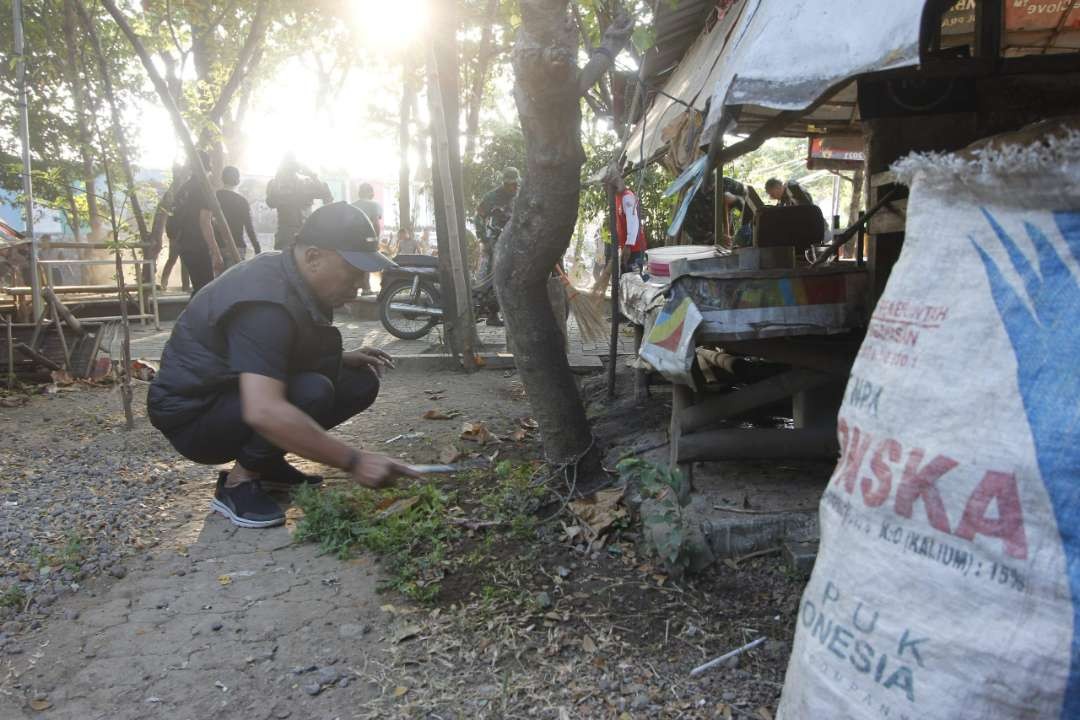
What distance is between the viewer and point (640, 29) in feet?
13.0

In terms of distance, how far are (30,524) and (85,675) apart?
140cm

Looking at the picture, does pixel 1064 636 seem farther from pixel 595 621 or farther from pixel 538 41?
pixel 538 41

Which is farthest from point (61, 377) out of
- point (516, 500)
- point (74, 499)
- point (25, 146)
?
point (516, 500)

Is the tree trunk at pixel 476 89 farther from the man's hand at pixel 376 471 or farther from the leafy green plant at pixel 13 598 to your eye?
the leafy green plant at pixel 13 598

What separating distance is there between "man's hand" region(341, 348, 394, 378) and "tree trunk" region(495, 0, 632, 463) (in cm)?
71

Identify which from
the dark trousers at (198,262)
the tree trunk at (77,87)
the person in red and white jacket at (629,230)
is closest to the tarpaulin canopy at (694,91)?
the person in red and white jacket at (629,230)

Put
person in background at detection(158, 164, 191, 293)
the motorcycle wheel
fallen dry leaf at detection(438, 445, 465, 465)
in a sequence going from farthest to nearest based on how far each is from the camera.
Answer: the motorcycle wheel
person in background at detection(158, 164, 191, 293)
fallen dry leaf at detection(438, 445, 465, 465)

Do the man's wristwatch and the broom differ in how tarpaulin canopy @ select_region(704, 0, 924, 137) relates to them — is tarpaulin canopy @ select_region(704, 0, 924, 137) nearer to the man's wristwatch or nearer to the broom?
the man's wristwatch

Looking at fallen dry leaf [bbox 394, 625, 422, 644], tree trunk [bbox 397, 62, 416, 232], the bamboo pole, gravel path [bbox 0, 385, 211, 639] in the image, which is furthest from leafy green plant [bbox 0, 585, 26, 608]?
tree trunk [bbox 397, 62, 416, 232]

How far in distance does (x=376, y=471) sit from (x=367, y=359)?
4.48ft

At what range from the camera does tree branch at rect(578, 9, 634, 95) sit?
3494 millimetres

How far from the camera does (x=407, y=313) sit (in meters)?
8.78

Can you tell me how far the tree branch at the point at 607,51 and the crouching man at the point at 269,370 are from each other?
1189 millimetres

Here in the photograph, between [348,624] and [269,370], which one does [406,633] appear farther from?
[269,370]
